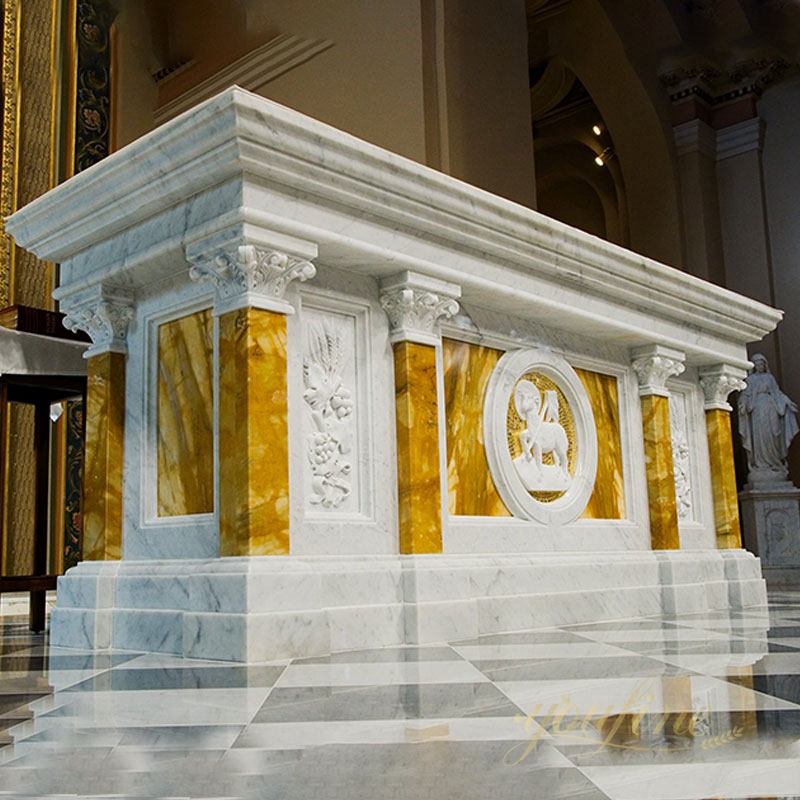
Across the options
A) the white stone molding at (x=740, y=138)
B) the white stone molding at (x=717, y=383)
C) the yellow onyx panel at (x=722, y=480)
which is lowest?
the yellow onyx panel at (x=722, y=480)

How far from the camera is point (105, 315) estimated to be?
14.6 feet

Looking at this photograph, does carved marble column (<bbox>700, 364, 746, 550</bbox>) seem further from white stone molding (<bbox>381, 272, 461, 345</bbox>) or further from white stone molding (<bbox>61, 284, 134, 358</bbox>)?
white stone molding (<bbox>61, 284, 134, 358</bbox>)

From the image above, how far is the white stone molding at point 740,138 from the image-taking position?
44.6ft

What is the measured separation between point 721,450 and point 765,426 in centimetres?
566

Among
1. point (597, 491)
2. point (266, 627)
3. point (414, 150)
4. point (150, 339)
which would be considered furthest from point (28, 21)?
point (266, 627)

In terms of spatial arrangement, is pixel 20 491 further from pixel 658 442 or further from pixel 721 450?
pixel 721 450

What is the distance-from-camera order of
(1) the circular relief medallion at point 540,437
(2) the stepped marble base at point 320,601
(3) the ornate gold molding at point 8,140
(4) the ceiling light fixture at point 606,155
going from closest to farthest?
1. (2) the stepped marble base at point 320,601
2. (1) the circular relief medallion at point 540,437
3. (3) the ornate gold molding at point 8,140
4. (4) the ceiling light fixture at point 606,155

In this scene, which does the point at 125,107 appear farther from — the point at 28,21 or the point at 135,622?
the point at 135,622

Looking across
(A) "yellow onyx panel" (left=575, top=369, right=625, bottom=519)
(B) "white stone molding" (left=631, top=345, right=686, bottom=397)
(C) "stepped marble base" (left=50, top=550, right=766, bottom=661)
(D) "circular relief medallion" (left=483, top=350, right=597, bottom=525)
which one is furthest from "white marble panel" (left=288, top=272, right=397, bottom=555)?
(B) "white stone molding" (left=631, top=345, right=686, bottom=397)

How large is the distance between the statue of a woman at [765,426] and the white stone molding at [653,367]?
20.6ft

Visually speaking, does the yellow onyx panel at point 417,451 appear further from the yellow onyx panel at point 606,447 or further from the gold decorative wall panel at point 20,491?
the gold decorative wall panel at point 20,491

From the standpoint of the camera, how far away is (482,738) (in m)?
2.11

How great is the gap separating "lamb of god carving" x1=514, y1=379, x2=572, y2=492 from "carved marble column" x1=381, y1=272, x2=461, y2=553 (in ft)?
2.58

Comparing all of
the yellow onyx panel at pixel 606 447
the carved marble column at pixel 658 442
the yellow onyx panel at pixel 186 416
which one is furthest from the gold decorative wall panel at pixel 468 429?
the carved marble column at pixel 658 442
